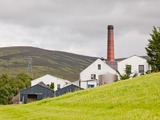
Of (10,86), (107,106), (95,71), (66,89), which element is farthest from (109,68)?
(107,106)

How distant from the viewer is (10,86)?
12406cm

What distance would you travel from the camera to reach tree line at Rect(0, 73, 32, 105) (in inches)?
4609

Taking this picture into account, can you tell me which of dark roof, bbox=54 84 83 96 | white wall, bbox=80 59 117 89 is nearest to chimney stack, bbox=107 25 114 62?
white wall, bbox=80 59 117 89

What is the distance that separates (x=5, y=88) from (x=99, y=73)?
95.1 ft

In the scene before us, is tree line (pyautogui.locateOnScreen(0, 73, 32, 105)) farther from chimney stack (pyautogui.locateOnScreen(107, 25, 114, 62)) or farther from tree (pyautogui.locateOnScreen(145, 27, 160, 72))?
tree (pyautogui.locateOnScreen(145, 27, 160, 72))

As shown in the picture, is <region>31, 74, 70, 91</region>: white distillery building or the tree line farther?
<region>31, 74, 70, 91</region>: white distillery building

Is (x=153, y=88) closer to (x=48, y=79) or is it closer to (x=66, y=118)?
(x=66, y=118)

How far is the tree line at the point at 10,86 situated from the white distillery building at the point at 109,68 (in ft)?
76.8

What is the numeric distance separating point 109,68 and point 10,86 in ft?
112

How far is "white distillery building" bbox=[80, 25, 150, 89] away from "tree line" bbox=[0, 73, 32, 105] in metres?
23.4

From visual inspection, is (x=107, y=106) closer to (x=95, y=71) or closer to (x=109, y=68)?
(x=109, y=68)

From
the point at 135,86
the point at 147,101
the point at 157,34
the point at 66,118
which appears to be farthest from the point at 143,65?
the point at 66,118

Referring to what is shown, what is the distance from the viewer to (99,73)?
107 metres

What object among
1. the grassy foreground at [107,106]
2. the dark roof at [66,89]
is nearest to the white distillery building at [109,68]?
the dark roof at [66,89]
